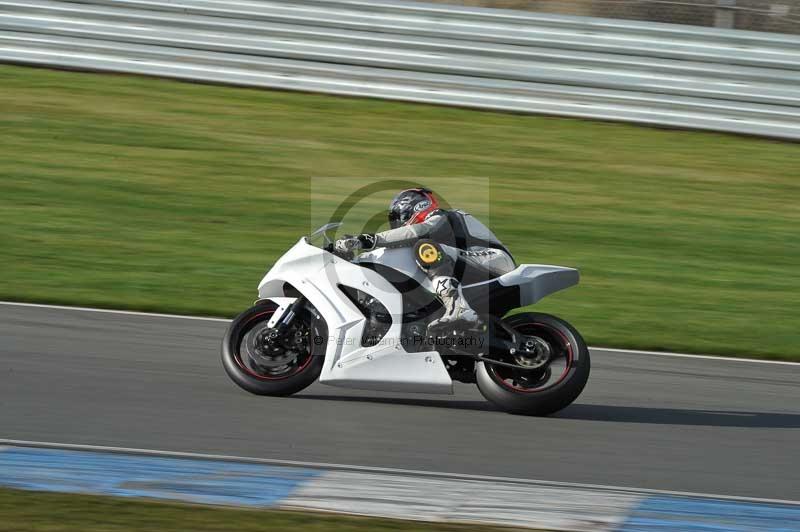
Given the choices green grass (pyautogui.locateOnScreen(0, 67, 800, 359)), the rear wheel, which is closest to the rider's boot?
the rear wheel

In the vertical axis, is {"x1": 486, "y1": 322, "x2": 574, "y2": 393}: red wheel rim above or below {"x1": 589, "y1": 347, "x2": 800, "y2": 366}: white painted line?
above

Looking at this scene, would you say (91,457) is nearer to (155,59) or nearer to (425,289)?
(425,289)

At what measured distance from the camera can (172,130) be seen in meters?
16.4

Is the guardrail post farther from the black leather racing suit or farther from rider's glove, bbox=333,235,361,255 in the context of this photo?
rider's glove, bbox=333,235,361,255

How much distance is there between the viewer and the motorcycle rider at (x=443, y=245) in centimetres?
766

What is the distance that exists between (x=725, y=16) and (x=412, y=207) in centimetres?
1002

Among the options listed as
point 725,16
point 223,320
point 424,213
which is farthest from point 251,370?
point 725,16

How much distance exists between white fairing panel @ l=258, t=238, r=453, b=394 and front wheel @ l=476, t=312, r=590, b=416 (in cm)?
37

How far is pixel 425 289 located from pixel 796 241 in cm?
746

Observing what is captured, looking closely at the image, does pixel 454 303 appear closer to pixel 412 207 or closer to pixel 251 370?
pixel 412 207

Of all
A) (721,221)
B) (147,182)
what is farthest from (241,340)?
(721,221)

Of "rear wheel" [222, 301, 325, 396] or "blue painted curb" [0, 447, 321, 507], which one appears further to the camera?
"rear wheel" [222, 301, 325, 396]

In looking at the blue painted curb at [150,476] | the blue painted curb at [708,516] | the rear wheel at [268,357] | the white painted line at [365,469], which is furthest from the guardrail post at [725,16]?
the blue painted curb at [150,476]

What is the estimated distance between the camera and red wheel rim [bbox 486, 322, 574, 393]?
770cm
